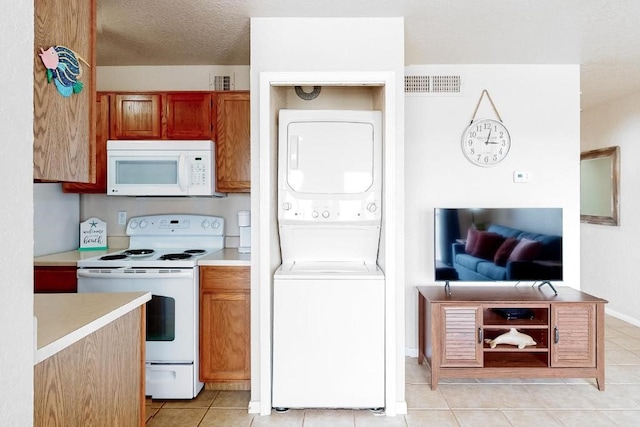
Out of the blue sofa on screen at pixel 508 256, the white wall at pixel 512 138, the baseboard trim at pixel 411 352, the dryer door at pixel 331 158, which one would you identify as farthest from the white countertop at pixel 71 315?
the white wall at pixel 512 138

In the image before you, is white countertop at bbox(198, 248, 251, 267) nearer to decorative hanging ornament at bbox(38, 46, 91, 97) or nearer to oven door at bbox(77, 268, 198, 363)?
oven door at bbox(77, 268, 198, 363)

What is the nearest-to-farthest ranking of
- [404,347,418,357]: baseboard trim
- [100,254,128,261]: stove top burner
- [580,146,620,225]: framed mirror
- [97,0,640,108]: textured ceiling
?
[97,0,640,108]: textured ceiling, [100,254,128,261]: stove top burner, [404,347,418,357]: baseboard trim, [580,146,620,225]: framed mirror

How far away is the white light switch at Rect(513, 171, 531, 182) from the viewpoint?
3.53 m

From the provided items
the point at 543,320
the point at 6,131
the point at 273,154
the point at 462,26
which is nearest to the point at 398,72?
the point at 462,26

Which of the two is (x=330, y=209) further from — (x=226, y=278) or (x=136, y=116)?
(x=136, y=116)

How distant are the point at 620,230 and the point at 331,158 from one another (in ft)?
12.1

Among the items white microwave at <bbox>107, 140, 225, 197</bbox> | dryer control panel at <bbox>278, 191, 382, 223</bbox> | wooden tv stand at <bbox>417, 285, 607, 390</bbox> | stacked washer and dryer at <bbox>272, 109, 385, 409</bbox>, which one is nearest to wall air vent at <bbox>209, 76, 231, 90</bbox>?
white microwave at <bbox>107, 140, 225, 197</bbox>

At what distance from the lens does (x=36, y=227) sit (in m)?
3.04

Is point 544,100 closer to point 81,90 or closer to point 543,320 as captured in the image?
point 543,320

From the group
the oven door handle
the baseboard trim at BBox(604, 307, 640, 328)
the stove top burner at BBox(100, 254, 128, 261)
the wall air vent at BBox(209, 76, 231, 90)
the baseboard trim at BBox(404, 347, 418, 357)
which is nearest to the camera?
the oven door handle

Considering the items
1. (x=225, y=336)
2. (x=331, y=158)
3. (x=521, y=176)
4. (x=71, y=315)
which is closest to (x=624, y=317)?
(x=521, y=176)

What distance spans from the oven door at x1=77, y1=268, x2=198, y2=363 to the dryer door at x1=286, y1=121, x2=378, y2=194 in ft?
3.09

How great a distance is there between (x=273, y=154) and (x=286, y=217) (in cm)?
41

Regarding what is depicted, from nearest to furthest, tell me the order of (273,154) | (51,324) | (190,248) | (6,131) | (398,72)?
(6,131)
(51,324)
(398,72)
(273,154)
(190,248)
